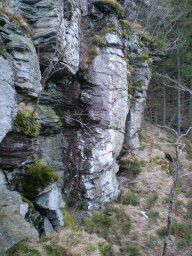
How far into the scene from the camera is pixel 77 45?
9.63 meters

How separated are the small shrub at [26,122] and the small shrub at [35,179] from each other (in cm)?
93

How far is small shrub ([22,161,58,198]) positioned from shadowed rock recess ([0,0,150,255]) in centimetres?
3

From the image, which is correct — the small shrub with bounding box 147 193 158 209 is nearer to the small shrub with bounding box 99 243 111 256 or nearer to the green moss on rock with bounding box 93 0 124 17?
the small shrub with bounding box 99 243 111 256

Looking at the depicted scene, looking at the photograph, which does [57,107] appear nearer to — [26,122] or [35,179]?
[26,122]

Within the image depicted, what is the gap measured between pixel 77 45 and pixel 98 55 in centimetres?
109

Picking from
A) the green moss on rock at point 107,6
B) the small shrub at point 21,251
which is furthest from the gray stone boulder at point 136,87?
the small shrub at point 21,251

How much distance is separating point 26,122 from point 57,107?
10.1 ft

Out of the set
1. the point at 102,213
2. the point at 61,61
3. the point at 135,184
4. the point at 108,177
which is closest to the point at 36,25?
the point at 61,61

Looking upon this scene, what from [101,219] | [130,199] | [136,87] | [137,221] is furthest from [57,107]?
[136,87]

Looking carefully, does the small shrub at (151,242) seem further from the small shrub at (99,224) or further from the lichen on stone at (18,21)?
the lichen on stone at (18,21)

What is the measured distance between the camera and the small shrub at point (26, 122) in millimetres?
6777

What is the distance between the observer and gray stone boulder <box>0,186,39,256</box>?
191 inches

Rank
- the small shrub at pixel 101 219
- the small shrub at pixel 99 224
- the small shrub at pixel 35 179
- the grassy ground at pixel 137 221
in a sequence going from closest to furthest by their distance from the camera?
the grassy ground at pixel 137 221 < the small shrub at pixel 35 179 < the small shrub at pixel 99 224 < the small shrub at pixel 101 219

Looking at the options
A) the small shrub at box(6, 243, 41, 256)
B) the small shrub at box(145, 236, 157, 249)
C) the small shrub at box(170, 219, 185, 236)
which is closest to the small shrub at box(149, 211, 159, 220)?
the small shrub at box(170, 219, 185, 236)
